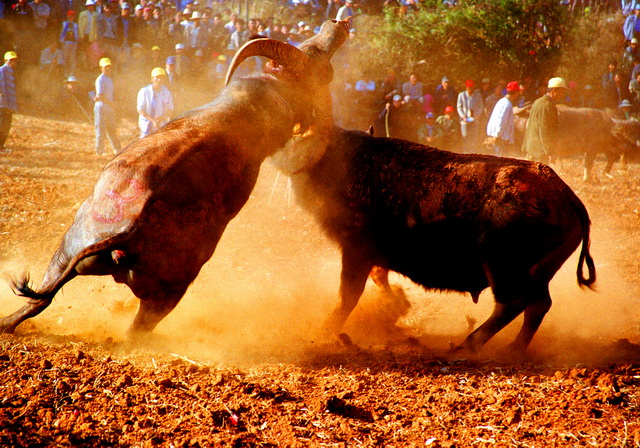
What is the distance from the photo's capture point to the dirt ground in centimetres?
303

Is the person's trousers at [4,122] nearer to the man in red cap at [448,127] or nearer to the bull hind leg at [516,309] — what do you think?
the man in red cap at [448,127]

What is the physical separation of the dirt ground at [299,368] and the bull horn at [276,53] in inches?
91.0

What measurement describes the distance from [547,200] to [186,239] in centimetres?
266

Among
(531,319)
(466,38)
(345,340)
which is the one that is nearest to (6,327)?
(345,340)

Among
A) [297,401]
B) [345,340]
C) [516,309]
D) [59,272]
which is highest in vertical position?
[59,272]

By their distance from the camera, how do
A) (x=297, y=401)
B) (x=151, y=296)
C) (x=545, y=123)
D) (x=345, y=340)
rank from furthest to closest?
(x=545, y=123)
(x=345, y=340)
(x=151, y=296)
(x=297, y=401)

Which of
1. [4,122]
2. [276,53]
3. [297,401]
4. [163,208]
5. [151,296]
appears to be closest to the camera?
[297,401]

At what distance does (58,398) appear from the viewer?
10.6 feet

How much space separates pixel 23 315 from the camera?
3.90m

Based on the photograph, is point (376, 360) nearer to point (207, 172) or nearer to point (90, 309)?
point (207, 172)

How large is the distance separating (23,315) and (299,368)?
1999mm

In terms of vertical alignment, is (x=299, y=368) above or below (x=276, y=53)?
below

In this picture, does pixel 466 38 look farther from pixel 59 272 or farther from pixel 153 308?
pixel 59 272

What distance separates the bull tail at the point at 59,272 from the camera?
3.49 meters
